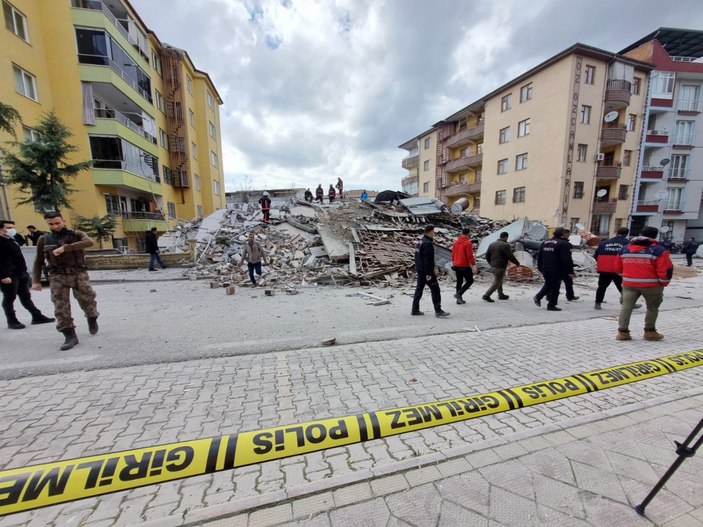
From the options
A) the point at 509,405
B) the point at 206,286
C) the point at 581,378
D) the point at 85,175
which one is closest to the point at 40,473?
the point at 509,405

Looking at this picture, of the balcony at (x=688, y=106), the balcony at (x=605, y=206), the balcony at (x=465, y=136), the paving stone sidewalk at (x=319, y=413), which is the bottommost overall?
the paving stone sidewalk at (x=319, y=413)

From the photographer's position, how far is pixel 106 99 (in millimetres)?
19094

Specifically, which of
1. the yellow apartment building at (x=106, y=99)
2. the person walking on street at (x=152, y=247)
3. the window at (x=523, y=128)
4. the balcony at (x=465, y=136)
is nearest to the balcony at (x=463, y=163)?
the balcony at (x=465, y=136)

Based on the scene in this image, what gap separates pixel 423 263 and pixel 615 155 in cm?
3092

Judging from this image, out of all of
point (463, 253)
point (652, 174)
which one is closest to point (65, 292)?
point (463, 253)

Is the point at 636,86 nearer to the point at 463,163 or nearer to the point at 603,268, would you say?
the point at 463,163

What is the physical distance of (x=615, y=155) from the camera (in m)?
25.3

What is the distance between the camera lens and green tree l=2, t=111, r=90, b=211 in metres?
11.9

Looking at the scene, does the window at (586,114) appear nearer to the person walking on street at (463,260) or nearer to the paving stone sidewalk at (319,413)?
the person walking on street at (463,260)

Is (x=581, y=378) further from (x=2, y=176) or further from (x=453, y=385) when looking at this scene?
(x=2, y=176)

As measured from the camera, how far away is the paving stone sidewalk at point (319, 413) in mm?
1820

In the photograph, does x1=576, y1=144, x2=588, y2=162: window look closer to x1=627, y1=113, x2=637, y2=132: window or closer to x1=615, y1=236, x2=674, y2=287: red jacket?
x1=627, y1=113, x2=637, y2=132: window

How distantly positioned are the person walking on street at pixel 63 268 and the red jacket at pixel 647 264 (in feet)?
27.0

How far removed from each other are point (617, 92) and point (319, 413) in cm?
3323
